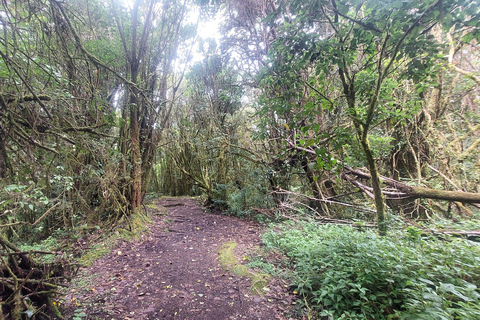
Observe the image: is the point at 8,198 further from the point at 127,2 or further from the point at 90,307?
the point at 127,2

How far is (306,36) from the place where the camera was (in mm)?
2398

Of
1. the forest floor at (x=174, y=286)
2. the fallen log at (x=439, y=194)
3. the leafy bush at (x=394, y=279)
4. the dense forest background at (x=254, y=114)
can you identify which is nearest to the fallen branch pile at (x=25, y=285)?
the dense forest background at (x=254, y=114)

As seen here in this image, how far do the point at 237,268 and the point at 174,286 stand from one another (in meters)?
1.07

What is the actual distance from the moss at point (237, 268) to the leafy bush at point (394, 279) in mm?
515

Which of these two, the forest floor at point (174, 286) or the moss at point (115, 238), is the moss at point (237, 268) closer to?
the forest floor at point (174, 286)

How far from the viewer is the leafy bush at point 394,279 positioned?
1711 mm

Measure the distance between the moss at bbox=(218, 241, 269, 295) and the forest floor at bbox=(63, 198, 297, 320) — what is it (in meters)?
0.02

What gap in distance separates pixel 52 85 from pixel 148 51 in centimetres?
471

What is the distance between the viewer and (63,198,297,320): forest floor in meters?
2.56

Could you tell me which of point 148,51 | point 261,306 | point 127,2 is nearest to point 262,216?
point 261,306

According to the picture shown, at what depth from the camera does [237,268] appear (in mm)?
3631

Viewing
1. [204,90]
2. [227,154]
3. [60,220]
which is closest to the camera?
[60,220]

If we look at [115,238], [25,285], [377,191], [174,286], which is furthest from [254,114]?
[25,285]

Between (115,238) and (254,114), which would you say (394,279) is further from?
(115,238)
